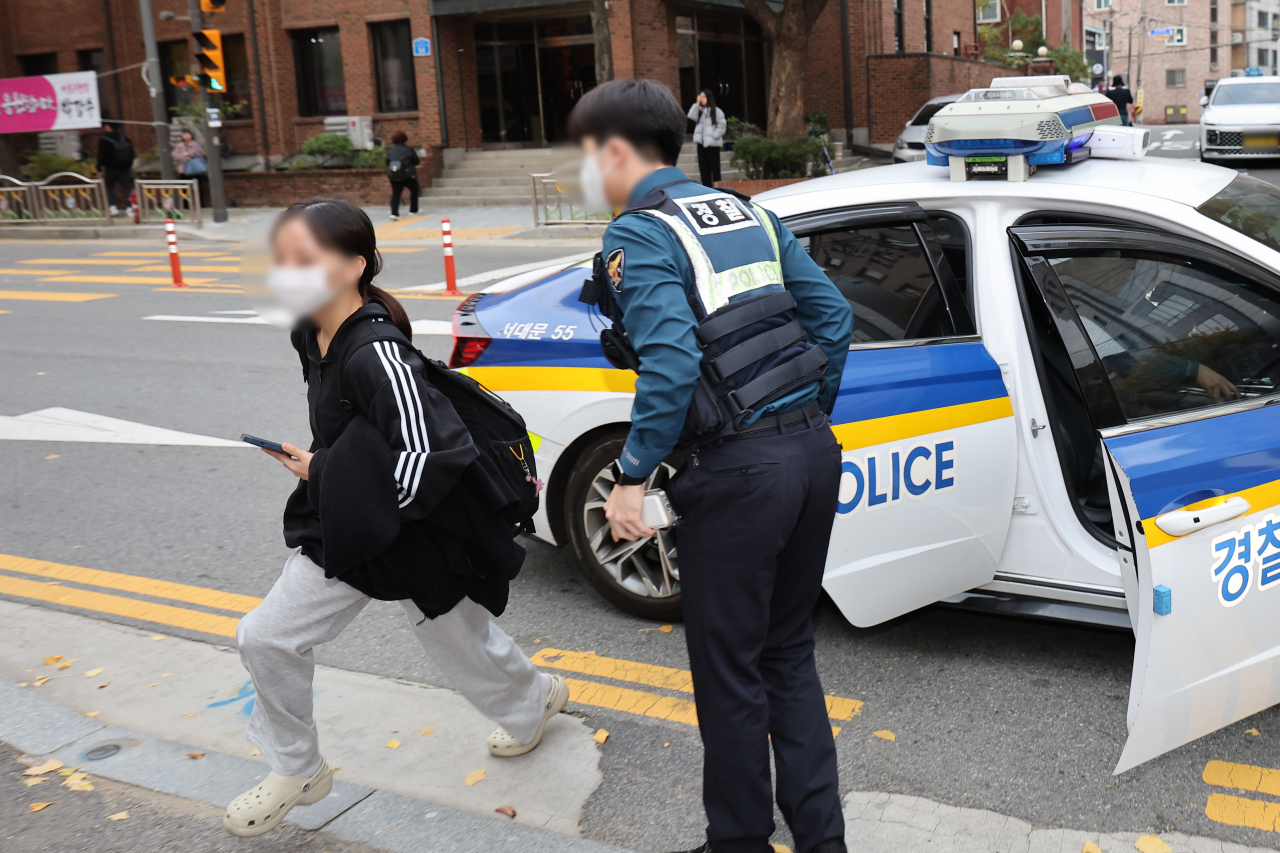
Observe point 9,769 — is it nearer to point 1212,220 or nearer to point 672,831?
point 672,831

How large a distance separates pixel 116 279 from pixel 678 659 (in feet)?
47.2

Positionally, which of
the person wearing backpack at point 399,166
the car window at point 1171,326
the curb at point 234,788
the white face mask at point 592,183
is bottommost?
the curb at point 234,788

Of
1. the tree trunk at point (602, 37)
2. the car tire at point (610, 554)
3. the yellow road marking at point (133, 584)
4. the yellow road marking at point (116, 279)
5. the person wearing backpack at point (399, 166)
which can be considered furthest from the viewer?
the person wearing backpack at point (399, 166)

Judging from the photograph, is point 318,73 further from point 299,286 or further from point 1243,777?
point 1243,777

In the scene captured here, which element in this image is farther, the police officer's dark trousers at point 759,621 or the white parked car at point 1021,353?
the white parked car at point 1021,353

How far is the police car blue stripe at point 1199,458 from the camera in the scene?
272 cm

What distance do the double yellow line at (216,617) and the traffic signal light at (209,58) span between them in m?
18.1

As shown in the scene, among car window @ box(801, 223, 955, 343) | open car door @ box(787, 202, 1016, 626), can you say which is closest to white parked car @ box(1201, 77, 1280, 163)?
car window @ box(801, 223, 955, 343)

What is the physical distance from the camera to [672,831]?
3053 millimetres

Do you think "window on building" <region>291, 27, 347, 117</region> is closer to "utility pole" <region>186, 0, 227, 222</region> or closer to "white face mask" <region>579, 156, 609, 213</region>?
"utility pole" <region>186, 0, 227, 222</region>

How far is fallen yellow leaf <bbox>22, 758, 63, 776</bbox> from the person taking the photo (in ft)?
11.3

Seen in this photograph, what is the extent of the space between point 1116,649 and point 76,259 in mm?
19055

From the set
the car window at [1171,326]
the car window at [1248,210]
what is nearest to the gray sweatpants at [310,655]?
the car window at [1171,326]

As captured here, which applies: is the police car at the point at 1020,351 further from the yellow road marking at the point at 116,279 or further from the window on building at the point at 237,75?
the window on building at the point at 237,75
